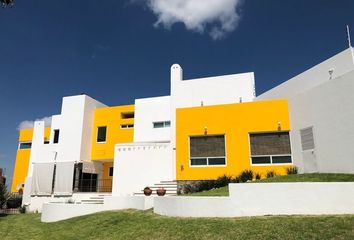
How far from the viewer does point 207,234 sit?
27.7 ft

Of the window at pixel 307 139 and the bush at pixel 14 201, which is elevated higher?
the window at pixel 307 139

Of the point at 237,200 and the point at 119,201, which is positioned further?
the point at 119,201

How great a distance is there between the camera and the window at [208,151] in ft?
58.0

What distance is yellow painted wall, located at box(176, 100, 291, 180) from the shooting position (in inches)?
671

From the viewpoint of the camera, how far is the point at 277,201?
9.78 m

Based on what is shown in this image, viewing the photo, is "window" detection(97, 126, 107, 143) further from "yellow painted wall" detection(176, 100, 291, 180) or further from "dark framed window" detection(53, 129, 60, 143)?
"yellow painted wall" detection(176, 100, 291, 180)

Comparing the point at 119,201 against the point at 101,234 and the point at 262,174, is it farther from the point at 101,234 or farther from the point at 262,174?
the point at 262,174

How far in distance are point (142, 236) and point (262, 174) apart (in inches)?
370

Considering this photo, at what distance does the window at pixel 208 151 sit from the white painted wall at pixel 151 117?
606 centimetres

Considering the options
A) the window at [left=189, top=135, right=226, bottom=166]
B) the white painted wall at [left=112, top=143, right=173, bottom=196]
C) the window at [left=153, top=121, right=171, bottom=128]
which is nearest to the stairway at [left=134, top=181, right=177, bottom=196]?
the white painted wall at [left=112, top=143, right=173, bottom=196]

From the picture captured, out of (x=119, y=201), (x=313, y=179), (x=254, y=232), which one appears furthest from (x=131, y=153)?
(x=254, y=232)

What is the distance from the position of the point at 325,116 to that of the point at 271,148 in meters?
3.77

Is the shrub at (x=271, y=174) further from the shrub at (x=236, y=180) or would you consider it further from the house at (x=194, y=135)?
the shrub at (x=236, y=180)

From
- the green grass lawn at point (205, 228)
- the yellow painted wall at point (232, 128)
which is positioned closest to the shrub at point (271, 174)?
the yellow painted wall at point (232, 128)
